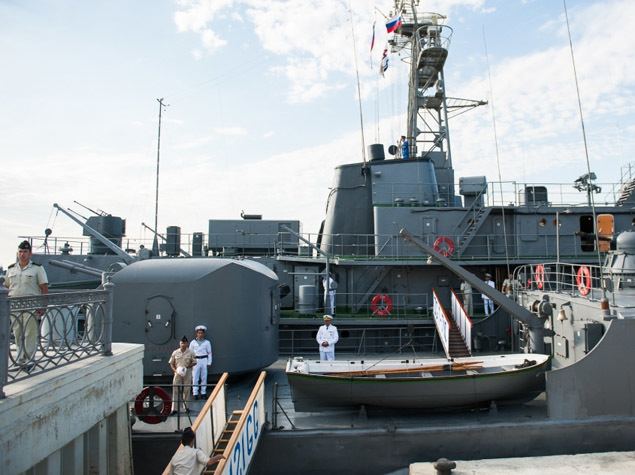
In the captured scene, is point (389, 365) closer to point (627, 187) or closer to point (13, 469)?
point (13, 469)

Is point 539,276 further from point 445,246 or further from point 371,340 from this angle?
point 371,340

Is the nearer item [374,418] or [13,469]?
[13,469]

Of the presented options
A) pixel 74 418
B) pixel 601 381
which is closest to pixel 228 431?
pixel 74 418

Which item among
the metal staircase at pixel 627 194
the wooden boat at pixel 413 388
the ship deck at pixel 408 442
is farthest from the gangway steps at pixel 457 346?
the metal staircase at pixel 627 194

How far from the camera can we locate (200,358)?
30.6 ft

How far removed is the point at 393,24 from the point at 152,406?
2038 cm

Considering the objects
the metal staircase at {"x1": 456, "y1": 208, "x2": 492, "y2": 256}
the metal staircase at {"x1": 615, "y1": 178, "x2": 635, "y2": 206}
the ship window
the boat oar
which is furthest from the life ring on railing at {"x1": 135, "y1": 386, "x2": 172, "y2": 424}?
the metal staircase at {"x1": 615, "y1": 178, "x2": 635, "y2": 206}

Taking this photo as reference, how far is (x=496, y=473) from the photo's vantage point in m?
6.85

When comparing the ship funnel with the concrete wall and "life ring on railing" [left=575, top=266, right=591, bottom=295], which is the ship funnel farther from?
the concrete wall

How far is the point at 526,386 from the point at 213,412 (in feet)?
19.0

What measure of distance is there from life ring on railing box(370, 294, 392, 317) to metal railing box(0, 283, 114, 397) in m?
10.2

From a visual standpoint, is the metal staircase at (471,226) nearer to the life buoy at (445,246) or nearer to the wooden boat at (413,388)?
the life buoy at (445,246)

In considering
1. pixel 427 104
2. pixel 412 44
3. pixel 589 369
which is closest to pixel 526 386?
pixel 589 369

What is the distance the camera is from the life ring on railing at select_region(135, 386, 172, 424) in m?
7.57
